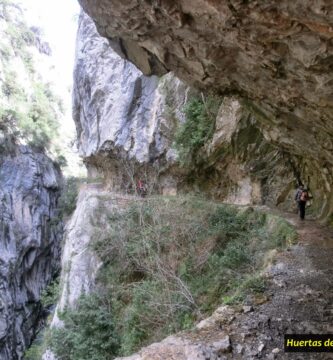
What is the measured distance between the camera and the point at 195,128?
15.3 metres

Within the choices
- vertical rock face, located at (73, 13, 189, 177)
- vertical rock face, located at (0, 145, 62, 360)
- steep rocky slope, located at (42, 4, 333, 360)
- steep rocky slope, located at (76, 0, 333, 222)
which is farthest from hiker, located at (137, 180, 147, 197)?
steep rocky slope, located at (76, 0, 333, 222)

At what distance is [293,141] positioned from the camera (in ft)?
24.7

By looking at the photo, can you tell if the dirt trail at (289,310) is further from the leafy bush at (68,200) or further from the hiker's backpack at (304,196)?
the leafy bush at (68,200)

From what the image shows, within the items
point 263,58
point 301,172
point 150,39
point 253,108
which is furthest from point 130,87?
point 263,58

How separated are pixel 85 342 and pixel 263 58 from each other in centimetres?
829

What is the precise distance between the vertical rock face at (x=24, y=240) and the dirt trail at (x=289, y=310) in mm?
16696

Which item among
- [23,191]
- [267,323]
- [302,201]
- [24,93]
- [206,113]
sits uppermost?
[24,93]

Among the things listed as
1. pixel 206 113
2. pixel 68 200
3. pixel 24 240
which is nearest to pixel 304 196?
pixel 206 113

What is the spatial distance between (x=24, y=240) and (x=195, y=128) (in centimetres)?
1389

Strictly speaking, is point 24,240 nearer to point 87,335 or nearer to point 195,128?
point 195,128

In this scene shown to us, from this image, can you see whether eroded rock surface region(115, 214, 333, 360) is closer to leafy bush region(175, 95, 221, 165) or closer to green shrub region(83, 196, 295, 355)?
green shrub region(83, 196, 295, 355)

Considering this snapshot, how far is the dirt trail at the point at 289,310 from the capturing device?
180 inches

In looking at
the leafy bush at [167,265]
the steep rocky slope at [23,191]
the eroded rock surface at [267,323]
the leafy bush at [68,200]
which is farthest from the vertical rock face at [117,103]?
the eroded rock surface at [267,323]

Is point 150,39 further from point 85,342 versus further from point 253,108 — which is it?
point 85,342
